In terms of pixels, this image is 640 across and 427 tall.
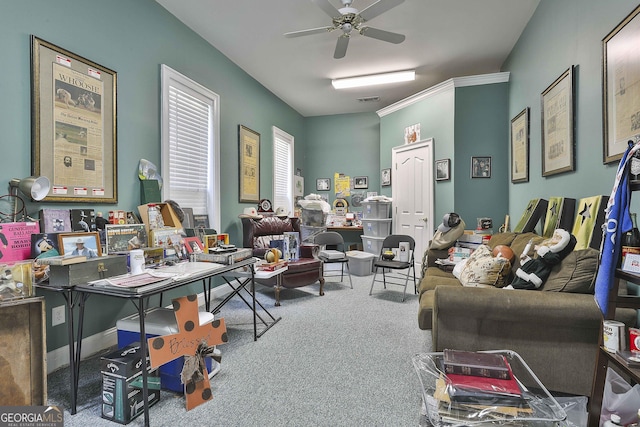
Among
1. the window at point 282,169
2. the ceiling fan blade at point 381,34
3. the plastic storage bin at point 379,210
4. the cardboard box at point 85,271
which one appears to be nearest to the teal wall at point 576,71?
the ceiling fan blade at point 381,34

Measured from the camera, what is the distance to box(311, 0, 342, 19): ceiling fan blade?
8.79ft

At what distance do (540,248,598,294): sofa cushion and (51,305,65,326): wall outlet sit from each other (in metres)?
3.18

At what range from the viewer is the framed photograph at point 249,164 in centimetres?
459

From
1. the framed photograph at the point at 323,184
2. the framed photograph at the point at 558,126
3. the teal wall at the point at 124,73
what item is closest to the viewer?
the teal wall at the point at 124,73

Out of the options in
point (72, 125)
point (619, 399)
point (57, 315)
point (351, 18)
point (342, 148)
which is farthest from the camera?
point (342, 148)

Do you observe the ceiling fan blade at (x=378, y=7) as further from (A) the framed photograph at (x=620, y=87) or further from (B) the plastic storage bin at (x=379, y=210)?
(B) the plastic storage bin at (x=379, y=210)

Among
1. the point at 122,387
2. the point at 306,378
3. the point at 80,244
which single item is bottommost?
the point at 306,378

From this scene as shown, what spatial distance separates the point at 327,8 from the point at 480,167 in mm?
3108

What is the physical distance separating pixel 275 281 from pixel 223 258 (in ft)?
4.44

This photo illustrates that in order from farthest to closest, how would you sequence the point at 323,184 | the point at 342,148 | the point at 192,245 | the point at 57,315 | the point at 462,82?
the point at 323,184 → the point at 342,148 → the point at 462,82 → the point at 192,245 → the point at 57,315

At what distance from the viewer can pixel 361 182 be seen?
6688mm

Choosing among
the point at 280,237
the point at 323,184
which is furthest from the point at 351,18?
the point at 323,184

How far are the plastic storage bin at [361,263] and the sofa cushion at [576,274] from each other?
3.45 meters

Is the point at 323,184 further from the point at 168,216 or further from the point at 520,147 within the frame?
the point at 168,216
